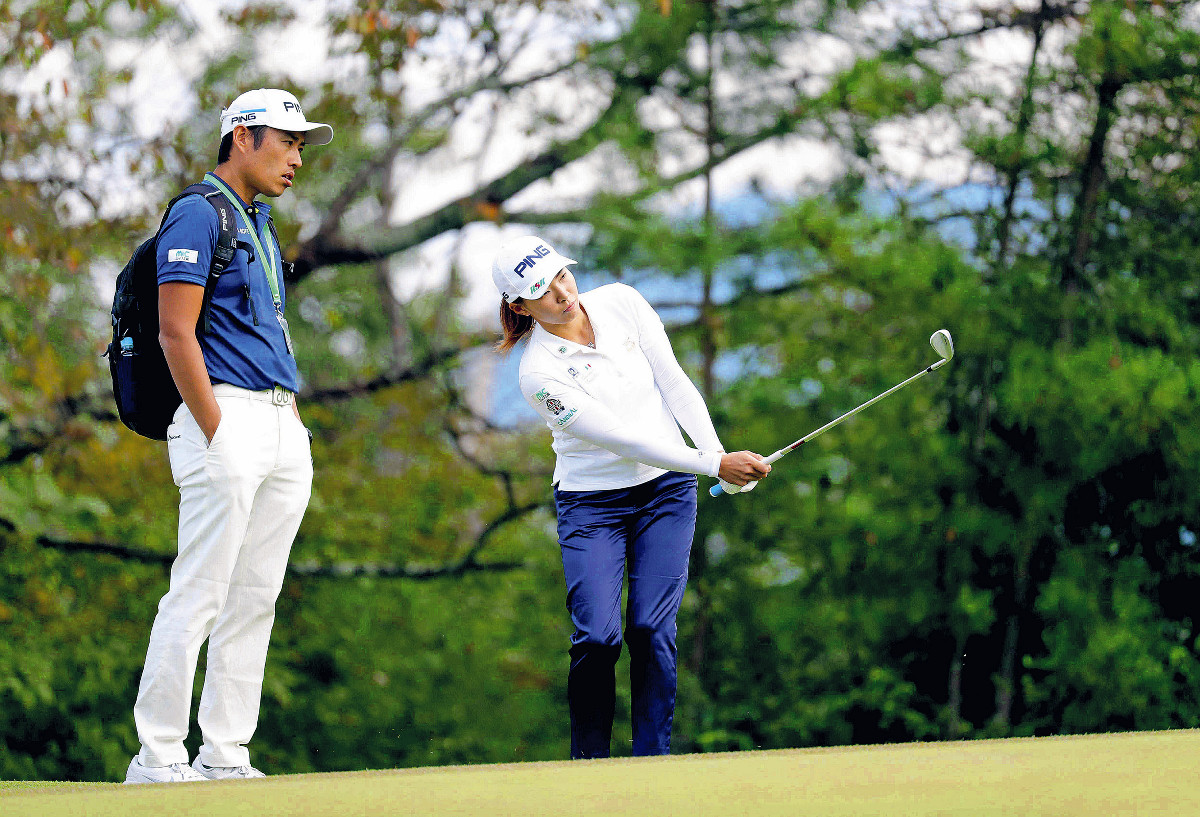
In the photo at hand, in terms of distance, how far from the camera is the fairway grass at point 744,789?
214 cm

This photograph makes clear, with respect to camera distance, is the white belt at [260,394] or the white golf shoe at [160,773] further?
the white belt at [260,394]

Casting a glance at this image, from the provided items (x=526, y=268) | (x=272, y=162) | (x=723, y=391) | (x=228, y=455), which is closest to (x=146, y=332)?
(x=228, y=455)

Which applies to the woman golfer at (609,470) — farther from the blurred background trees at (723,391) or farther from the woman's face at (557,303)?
the blurred background trees at (723,391)

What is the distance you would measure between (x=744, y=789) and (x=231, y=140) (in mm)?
2331

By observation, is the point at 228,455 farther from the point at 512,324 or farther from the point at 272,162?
the point at 512,324

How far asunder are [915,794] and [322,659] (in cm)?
1012

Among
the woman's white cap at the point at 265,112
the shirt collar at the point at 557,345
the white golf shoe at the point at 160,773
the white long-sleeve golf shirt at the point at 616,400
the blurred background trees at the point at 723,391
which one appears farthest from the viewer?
the blurred background trees at the point at 723,391

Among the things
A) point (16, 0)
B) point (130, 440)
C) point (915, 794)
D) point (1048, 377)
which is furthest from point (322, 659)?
point (915, 794)

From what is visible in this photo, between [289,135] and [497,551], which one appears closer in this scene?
[289,135]

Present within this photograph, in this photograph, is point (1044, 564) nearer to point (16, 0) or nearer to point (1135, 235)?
point (1135, 235)

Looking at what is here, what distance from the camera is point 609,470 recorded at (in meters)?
4.06

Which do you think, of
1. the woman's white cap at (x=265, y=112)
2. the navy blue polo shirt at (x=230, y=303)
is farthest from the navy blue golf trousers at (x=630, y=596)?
the woman's white cap at (x=265, y=112)

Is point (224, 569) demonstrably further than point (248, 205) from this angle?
No

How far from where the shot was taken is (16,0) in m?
9.20
